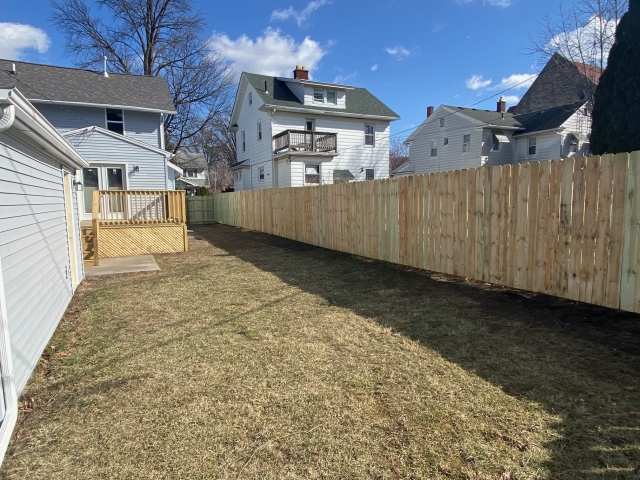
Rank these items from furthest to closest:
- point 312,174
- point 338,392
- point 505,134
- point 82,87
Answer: point 505,134 → point 312,174 → point 82,87 → point 338,392

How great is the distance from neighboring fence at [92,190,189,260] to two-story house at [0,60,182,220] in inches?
165

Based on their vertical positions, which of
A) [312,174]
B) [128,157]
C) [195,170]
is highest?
[195,170]

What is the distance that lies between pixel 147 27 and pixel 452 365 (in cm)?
3082

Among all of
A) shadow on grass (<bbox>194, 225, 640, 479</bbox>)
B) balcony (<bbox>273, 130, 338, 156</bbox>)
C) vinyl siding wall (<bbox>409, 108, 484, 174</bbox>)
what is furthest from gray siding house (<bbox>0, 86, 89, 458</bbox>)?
vinyl siding wall (<bbox>409, 108, 484, 174</bbox>)

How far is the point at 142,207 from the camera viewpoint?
11742mm

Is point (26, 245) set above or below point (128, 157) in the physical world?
below

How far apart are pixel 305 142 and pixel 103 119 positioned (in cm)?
1004

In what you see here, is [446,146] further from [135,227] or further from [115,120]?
[135,227]

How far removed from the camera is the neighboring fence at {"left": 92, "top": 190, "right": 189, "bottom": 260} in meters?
10.7

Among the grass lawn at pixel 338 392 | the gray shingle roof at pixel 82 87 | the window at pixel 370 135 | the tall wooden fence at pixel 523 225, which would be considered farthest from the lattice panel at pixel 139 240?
the window at pixel 370 135

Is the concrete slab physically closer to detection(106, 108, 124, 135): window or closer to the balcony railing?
detection(106, 108, 124, 135): window

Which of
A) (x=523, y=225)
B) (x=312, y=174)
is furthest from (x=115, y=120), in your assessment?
(x=523, y=225)

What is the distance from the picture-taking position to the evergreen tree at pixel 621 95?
37.9ft

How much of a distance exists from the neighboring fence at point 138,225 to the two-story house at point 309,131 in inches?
400
